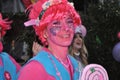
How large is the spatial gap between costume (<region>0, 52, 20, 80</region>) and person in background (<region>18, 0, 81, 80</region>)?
130 cm

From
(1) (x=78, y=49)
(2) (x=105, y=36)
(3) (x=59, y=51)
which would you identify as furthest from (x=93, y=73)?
(2) (x=105, y=36)

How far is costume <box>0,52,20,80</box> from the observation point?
14.4ft

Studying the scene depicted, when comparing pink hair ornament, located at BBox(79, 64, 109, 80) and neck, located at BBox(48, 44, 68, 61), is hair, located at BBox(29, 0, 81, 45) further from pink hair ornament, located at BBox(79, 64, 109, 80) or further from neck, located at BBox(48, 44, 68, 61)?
pink hair ornament, located at BBox(79, 64, 109, 80)

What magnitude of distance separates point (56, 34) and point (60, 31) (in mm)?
43

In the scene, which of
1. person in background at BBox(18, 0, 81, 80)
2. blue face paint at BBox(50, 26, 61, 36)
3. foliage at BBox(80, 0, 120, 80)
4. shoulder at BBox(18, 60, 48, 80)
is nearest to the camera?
shoulder at BBox(18, 60, 48, 80)

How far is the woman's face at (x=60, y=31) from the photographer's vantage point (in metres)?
3.12

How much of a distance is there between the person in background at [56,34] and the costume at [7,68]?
4.27 feet

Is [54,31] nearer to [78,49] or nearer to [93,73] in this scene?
[93,73]

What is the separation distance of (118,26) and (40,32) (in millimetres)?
4681

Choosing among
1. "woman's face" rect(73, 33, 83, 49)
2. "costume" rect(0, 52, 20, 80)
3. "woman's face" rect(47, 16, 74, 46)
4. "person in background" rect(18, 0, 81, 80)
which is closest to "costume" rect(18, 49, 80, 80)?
"person in background" rect(18, 0, 81, 80)

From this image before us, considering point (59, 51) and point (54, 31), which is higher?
point (54, 31)

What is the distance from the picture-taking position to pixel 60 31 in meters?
3.15

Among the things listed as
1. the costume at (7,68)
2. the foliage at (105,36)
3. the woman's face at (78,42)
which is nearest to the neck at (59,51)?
the costume at (7,68)

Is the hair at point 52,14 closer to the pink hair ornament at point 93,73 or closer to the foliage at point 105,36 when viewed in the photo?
the pink hair ornament at point 93,73
